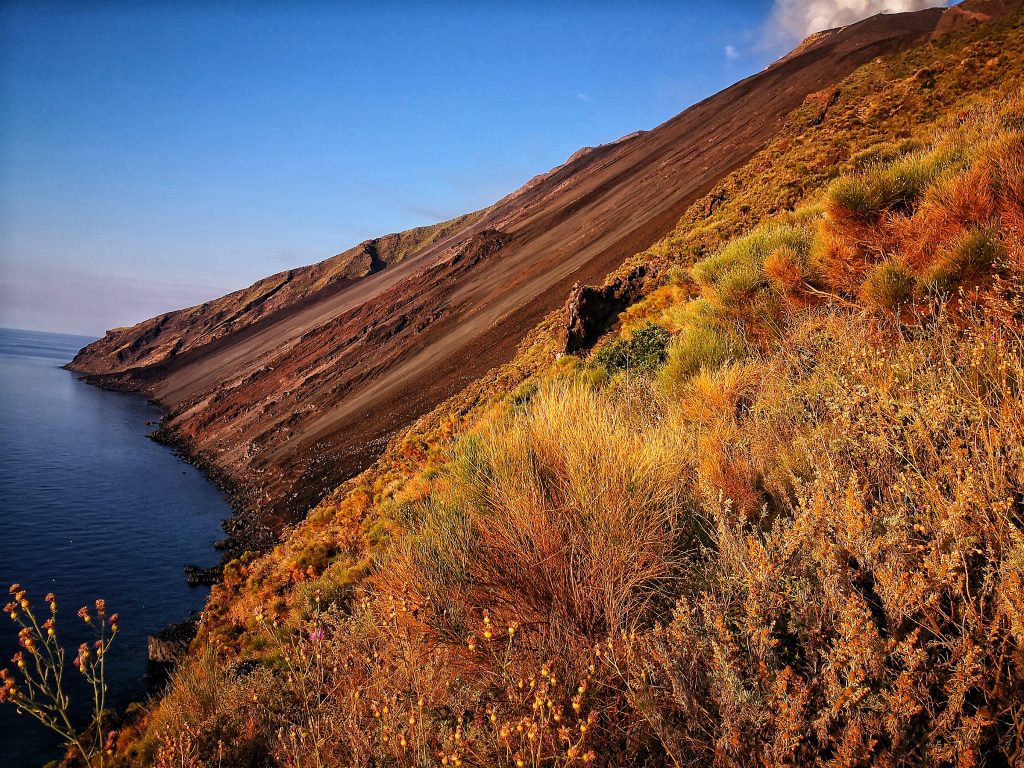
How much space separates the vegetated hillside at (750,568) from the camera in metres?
1.46

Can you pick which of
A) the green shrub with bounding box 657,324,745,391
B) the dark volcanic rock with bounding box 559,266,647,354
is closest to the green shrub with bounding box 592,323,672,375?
the green shrub with bounding box 657,324,745,391

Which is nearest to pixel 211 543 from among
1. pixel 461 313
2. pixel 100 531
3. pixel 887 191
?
pixel 100 531

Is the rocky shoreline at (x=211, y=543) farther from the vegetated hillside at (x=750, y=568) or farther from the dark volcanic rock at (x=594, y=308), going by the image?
the dark volcanic rock at (x=594, y=308)

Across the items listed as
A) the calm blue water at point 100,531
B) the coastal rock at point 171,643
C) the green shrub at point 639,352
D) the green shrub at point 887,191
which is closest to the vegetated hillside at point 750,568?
the green shrub at point 887,191

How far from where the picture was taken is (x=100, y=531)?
2370 centimetres

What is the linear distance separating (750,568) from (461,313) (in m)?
30.1

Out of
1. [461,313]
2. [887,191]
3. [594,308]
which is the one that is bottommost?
[594,308]

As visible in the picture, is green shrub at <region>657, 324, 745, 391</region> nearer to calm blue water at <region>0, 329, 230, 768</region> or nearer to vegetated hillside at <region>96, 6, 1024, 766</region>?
vegetated hillside at <region>96, 6, 1024, 766</region>

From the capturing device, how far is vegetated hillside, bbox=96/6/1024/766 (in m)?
1.46

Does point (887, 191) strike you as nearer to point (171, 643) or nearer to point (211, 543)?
point (171, 643)

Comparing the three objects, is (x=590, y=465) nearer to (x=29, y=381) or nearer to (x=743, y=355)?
(x=743, y=355)

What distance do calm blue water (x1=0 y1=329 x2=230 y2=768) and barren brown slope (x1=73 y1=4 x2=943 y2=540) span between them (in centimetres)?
299

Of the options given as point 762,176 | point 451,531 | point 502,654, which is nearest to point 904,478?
point 502,654

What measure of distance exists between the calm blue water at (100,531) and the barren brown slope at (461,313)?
299cm
